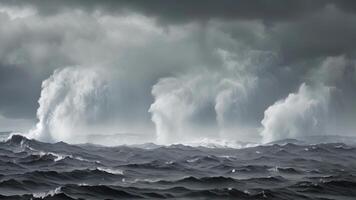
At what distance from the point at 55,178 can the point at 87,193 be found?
10.1m

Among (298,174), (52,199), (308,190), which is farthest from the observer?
(298,174)

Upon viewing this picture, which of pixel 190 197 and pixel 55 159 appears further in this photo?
pixel 55 159

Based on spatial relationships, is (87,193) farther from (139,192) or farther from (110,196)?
(139,192)

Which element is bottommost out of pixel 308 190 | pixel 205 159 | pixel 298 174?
pixel 308 190

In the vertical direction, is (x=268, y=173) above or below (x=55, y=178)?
above

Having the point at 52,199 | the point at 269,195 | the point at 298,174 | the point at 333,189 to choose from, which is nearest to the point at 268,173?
the point at 298,174

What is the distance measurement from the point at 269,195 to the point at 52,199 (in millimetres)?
16464

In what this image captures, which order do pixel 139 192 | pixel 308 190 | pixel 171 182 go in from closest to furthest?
1. pixel 139 192
2. pixel 308 190
3. pixel 171 182

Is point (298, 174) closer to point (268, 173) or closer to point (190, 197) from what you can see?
point (268, 173)

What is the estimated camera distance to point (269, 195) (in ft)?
105

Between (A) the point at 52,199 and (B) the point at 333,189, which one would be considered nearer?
(A) the point at 52,199

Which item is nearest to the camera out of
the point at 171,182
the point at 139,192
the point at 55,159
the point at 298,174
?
the point at 139,192

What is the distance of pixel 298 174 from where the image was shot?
4762 cm

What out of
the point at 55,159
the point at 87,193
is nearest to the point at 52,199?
the point at 87,193
